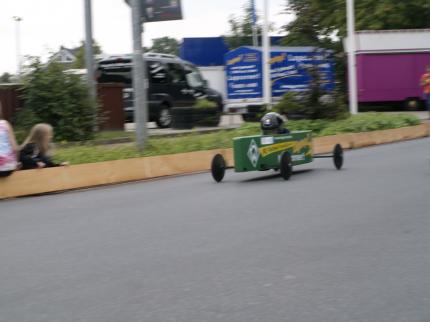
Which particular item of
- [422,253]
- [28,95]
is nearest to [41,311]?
[422,253]

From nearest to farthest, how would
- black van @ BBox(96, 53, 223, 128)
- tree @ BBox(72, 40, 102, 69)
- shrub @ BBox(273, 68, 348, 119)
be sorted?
shrub @ BBox(273, 68, 348, 119)
tree @ BBox(72, 40, 102, 69)
black van @ BBox(96, 53, 223, 128)

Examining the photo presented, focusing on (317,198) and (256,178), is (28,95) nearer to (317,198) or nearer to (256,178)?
(256,178)

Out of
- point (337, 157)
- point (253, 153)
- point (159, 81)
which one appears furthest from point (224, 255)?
point (159, 81)

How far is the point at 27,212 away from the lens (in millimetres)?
9750

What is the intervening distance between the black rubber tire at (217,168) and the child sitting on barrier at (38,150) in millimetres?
2519

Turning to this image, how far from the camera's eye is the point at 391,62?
112 feet

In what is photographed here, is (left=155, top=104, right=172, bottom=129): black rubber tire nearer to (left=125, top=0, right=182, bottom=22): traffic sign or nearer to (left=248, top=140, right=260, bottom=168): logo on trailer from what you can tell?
(left=125, top=0, right=182, bottom=22): traffic sign

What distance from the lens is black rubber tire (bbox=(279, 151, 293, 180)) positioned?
11.6 metres

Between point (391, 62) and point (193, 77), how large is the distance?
40.1 feet

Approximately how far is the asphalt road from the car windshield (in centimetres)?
1517

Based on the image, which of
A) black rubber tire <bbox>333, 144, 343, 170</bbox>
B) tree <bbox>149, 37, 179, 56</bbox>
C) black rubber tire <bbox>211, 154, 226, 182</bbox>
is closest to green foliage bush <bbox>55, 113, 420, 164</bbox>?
black rubber tire <bbox>211, 154, 226, 182</bbox>

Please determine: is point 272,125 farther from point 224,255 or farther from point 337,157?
point 224,255

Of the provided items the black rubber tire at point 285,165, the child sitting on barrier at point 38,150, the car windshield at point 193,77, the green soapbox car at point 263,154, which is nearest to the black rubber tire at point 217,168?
the green soapbox car at point 263,154

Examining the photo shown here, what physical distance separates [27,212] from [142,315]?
5.50 meters
